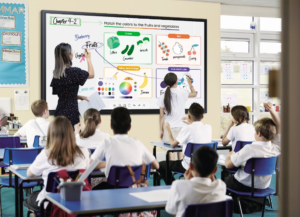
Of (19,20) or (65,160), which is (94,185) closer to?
(65,160)

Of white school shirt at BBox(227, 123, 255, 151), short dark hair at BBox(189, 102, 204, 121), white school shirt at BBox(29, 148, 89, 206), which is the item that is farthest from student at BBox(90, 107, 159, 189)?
white school shirt at BBox(227, 123, 255, 151)

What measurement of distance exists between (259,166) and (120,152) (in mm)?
1336

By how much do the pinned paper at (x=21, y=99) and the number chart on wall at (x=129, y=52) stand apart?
0.91ft

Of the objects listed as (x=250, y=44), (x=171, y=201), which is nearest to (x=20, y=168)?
(x=171, y=201)

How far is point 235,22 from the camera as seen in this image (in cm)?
776

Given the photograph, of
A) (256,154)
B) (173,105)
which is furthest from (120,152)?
(173,105)

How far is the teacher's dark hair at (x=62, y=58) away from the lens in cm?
432

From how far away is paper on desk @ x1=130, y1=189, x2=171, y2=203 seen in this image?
79.4 inches

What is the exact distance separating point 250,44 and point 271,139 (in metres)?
4.95

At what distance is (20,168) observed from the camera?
9.49 feet

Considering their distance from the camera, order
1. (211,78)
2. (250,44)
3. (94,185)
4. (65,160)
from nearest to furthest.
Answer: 1. (65,160)
2. (94,185)
3. (211,78)
4. (250,44)

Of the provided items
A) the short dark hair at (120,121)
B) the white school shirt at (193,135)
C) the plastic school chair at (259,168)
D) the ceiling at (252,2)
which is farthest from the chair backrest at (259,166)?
the ceiling at (252,2)

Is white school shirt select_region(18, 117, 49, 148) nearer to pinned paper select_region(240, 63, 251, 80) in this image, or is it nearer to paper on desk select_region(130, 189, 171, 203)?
paper on desk select_region(130, 189, 171, 203)

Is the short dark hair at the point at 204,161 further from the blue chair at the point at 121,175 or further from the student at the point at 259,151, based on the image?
the student at the point at 259,151
